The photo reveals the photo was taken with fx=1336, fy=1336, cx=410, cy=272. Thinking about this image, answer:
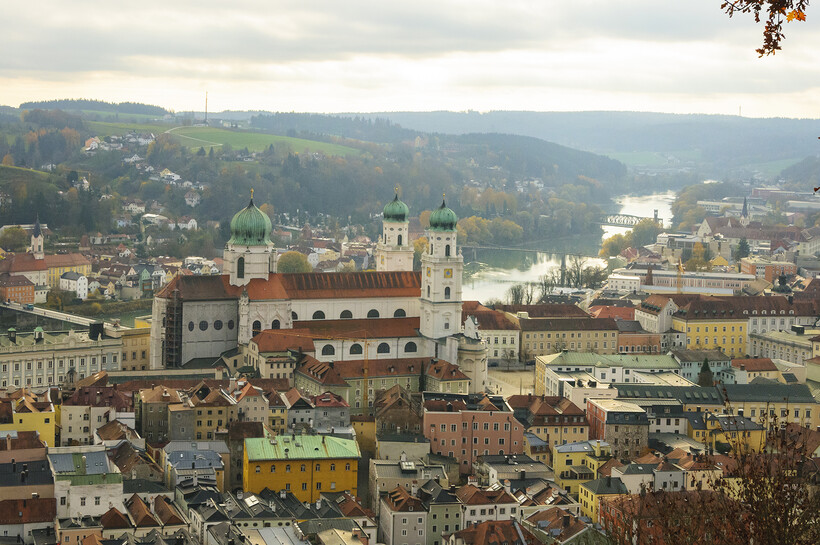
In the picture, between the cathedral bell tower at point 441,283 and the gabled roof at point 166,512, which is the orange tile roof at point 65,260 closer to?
the cathedral bell tower at point 441,283

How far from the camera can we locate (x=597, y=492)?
32.9 m

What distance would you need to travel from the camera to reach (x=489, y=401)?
3962cm

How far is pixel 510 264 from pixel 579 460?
198ft

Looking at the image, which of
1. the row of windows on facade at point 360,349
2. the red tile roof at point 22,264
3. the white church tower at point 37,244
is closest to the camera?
the row of windows on facade at point 360,349

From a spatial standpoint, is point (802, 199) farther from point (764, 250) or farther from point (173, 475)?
point (173, 475)

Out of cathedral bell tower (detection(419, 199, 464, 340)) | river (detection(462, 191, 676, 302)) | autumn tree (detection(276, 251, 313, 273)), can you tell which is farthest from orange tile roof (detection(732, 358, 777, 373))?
autumn tree (detection(276, 251, 313, 273))

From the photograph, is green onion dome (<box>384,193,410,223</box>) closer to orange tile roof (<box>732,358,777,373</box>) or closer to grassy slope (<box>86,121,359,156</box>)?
orange tile roof (<box>732,358,777,373</box>)

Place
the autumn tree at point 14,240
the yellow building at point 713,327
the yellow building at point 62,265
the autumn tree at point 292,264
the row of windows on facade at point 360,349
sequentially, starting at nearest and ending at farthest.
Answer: the row of windows on facade at point 360,349 < the yellow building at point 713,327 < the yellow building at point 62,265 < the autumn tree at point 292,264 < the autumn tree at point 14,240

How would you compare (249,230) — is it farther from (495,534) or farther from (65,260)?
(65,260)

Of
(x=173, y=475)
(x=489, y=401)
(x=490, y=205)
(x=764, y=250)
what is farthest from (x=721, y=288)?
(x=490, y=205)

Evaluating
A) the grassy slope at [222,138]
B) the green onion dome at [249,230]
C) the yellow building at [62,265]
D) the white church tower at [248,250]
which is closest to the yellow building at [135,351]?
the white church tower at [248,250]

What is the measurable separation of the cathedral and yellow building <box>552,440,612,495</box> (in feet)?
29.0

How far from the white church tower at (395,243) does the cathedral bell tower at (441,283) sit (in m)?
6.26

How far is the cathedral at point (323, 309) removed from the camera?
1790 inches
